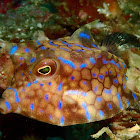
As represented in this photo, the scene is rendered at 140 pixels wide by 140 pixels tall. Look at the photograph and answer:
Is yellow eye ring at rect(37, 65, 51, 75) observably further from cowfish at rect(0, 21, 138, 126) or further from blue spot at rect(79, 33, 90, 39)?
blue spot at rect(79, 33, 90, 39)

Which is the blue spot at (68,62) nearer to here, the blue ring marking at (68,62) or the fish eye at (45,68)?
the blue ring marking at (68,62)

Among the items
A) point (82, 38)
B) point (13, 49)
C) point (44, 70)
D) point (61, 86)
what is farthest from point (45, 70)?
point (82, 38)

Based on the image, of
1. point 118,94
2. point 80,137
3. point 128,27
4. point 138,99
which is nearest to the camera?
point 118,94

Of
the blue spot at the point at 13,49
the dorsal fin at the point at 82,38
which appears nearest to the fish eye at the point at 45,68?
the blue spot at the point at 13,49

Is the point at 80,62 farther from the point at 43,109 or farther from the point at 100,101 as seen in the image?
the point at 43,109

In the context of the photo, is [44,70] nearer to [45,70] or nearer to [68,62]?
[45,70]

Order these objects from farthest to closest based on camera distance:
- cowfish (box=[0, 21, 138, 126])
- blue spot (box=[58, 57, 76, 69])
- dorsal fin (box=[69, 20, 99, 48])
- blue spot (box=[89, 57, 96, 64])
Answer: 1. dorsal fin (box=[69, 20, 99, 48])
2. blue spot (box=[89, 57, 96, 64])
3. blue spot (box=[58, 57, 76, 69])
4. cowfish (box=[0, 21, 138, 126])

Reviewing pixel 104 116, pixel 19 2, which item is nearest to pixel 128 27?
pixel 104 116

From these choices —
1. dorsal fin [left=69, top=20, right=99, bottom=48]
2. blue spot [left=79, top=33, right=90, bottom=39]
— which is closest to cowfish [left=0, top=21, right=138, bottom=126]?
dorsal fin [left=69, top=20, right=99, bottom=48]
